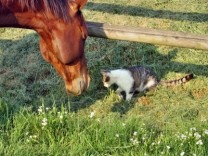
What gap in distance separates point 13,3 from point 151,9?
131 inches

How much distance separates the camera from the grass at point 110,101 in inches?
135

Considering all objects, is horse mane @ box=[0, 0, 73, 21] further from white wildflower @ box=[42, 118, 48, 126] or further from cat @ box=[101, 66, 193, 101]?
cat @ box=[101, 66, 193, 101]

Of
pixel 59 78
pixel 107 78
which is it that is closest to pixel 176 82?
pixel 107 78

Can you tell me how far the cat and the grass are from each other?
8cm

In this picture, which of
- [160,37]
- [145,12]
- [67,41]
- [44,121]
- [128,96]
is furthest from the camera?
[145,12]

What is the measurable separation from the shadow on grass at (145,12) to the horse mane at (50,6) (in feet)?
9.81

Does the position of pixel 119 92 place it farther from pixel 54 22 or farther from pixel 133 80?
pixel 54 22

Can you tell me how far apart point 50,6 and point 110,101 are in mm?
1643

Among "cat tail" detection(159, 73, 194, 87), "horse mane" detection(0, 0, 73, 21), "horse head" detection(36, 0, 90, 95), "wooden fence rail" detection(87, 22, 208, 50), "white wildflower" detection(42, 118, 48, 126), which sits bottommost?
"cat tail" detection(159, 73, 194, 87)

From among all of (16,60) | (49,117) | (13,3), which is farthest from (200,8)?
(13,3)

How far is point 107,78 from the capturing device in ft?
15.0

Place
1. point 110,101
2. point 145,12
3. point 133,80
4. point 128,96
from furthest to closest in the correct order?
1. point 145,12
2. point 133,80
3. point 128,96
4. point 110,101

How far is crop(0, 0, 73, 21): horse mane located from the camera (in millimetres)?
3018

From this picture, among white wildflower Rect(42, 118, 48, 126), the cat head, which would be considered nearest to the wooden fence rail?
the cat head
